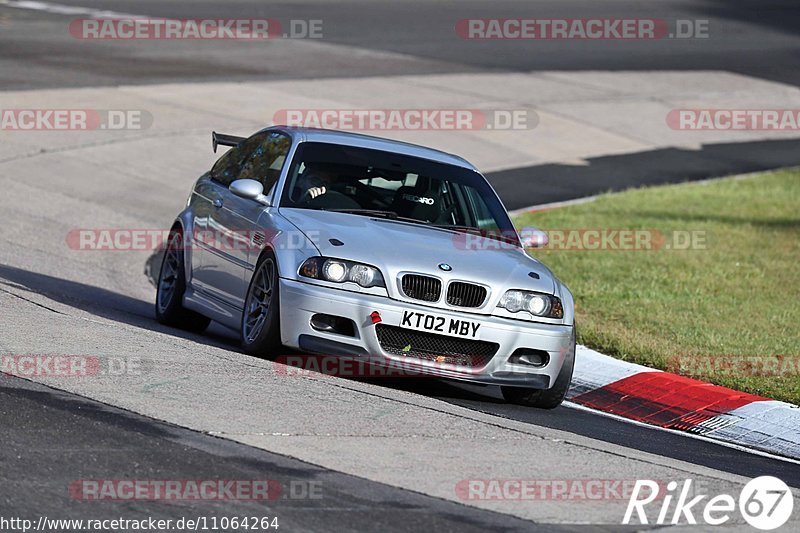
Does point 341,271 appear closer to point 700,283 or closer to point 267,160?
point 267,160

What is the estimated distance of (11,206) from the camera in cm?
1533

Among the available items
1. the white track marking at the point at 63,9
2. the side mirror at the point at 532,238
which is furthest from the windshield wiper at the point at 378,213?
the white track marking at the point at 63,9

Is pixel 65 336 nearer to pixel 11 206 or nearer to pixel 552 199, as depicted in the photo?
pixel 11 206

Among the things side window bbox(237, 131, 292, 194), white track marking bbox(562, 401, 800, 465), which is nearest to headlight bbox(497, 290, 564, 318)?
white track marking bbox(562, 401, 800, 465)

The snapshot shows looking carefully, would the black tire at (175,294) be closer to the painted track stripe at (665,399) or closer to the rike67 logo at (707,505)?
the painted track stripe at (665,399)

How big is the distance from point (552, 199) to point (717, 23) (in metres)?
21.1

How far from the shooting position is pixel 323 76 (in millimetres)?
25969

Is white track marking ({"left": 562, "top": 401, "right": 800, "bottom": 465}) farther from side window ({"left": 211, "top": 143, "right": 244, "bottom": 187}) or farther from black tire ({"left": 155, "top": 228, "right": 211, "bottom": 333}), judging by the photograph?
side window ({"left": 211, "top": 143, "right": 244, "bottom": 187})

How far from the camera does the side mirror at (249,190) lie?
9.59 metres

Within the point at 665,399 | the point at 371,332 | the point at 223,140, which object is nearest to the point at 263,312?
the point at 371,332

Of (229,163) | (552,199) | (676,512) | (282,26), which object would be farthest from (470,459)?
(282,26)

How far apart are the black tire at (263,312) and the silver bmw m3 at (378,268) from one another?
12 millimetres

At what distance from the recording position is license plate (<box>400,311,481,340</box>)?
8648mm

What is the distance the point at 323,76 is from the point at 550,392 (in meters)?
17.4
